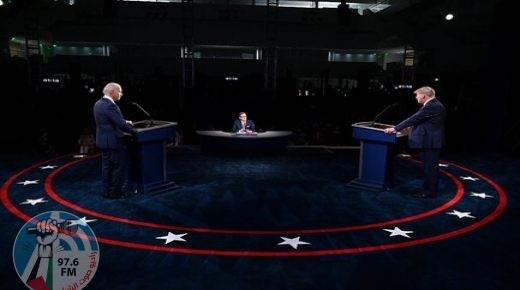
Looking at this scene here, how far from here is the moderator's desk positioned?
895 centimetres

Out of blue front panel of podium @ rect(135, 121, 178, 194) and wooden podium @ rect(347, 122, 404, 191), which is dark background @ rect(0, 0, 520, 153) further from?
blue front panel of podium @ rect(135, 121, 178, 194)

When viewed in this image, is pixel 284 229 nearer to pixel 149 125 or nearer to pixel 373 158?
pixel 373 158

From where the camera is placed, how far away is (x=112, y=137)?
17.9 ft

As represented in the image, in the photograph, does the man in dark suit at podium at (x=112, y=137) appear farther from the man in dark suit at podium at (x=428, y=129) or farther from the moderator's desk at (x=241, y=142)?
the man in dark suit at podium at (x=428, y=129)

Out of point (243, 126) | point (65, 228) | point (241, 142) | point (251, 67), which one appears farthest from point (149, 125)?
point (251, 67)

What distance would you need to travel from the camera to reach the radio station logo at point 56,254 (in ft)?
10.9

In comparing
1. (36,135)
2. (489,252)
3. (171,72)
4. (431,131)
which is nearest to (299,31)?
(171,72)

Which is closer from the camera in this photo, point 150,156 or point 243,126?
point 150,156

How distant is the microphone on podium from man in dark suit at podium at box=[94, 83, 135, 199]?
104cm

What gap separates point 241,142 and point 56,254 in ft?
18.5

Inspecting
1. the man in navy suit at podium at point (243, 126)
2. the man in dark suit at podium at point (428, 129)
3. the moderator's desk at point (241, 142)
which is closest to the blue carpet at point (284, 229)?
the man in dark suit at podium at point (428, 129)

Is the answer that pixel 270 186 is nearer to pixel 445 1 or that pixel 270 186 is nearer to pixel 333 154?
pixel 333 154

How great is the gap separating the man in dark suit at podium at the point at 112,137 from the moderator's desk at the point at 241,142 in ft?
11.1

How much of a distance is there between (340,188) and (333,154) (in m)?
3.10
